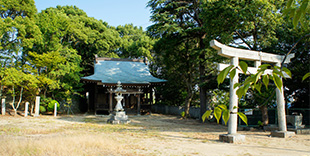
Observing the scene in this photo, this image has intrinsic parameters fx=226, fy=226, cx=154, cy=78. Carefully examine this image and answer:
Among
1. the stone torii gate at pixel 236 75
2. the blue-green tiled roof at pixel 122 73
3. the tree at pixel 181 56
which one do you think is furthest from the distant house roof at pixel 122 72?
the stone torii gate at pixel 236 75

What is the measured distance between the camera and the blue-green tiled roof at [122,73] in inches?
710

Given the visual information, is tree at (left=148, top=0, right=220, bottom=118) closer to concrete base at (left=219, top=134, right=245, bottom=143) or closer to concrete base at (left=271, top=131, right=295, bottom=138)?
concrete base at (left=271, top=131, right=295, bottom=138)

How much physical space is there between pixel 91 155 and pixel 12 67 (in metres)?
12.3

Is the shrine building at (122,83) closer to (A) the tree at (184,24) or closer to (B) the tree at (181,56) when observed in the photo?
(B) the tree at (181,56)

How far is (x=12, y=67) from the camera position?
14391mm

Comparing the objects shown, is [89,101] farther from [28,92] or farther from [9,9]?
[9,9]

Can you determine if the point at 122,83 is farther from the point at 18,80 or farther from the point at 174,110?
the point at 18,80

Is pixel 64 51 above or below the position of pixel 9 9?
below

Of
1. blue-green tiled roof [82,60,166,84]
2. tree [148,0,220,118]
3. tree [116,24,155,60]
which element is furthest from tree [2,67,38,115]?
tree [116,24,155,60]

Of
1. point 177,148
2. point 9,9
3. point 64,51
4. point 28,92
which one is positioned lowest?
point 177,148

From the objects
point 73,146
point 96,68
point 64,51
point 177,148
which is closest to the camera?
point 73,146

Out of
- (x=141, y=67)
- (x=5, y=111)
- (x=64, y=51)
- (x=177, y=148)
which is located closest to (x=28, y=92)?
(x=5, y=111)

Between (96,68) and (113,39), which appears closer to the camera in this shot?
(96,68)

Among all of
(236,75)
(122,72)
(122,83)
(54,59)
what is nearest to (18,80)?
(54,59)
